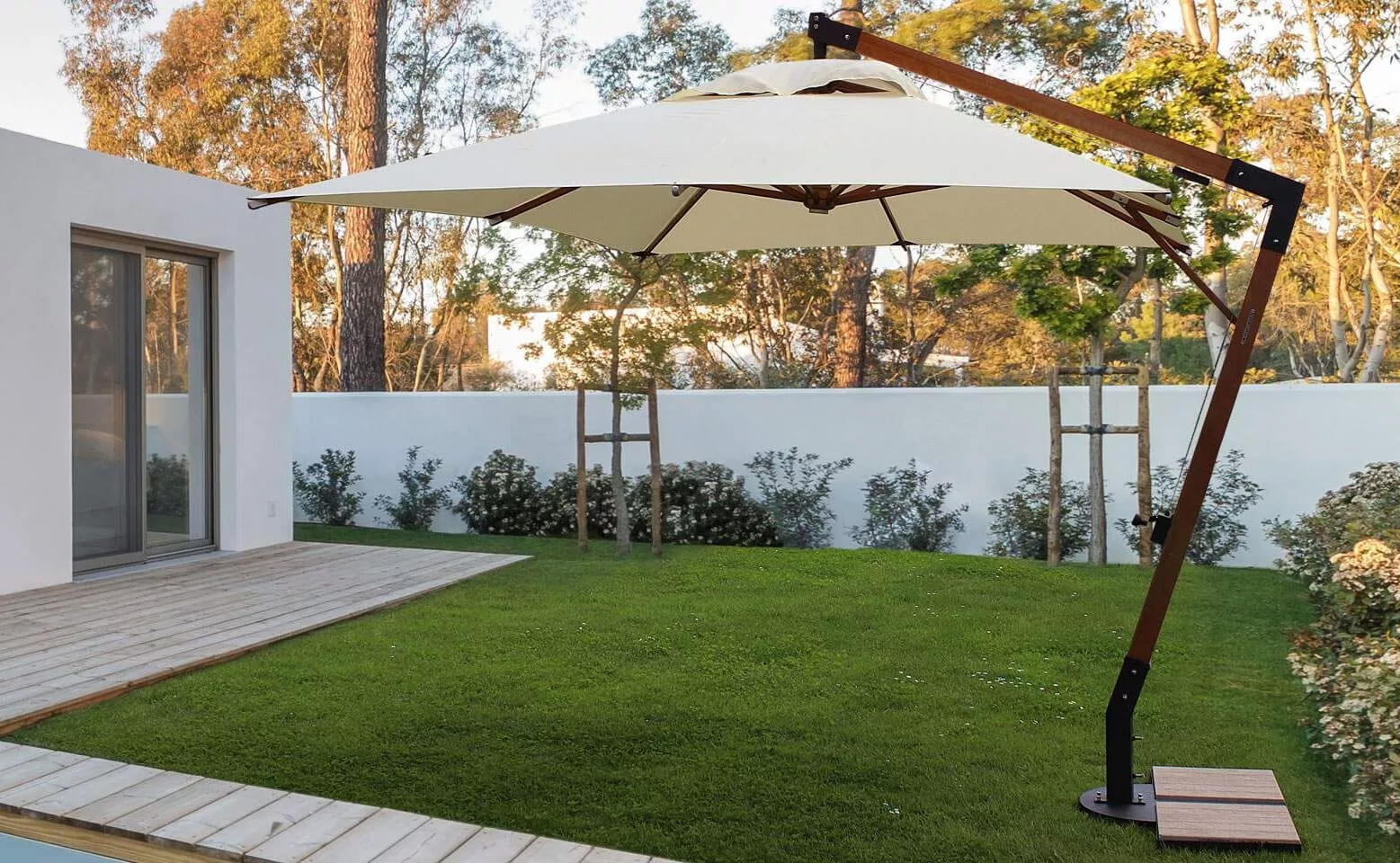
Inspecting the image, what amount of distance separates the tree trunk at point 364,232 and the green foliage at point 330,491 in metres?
1.86

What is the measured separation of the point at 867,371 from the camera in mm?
18766

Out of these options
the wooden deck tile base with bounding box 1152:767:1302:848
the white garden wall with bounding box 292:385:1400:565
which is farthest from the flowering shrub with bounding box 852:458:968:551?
the wooden deck tile base with bounding box 1152:767:1302:848

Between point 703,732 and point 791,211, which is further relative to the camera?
point 791,211

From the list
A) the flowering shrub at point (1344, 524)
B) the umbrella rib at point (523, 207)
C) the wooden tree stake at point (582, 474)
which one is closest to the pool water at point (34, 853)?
the umbrella rib at point (523, 207)

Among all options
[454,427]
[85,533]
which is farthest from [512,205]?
[454,427]

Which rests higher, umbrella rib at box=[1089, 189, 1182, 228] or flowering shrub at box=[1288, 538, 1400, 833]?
umbrella rib at box=[1089, 189, 1182, 228]

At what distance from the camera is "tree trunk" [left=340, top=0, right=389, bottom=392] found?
43.4ft

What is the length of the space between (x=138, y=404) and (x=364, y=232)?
598 centimetres

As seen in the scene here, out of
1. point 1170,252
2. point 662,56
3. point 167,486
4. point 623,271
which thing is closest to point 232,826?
point 1170,252

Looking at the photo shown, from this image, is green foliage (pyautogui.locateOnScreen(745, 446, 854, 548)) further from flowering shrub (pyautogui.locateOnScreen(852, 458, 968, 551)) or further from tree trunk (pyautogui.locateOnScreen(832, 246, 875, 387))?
tree trunk (pyautogui.locateOnScreen(832, 246, 875, 387))

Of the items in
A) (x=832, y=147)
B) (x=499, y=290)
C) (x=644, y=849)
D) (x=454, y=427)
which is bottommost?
(x=644, y=849)

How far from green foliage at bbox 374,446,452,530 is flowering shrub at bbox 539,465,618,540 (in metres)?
1.37

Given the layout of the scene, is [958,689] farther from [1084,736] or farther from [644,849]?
[644,849]

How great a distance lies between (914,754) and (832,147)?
2308 millimetres
